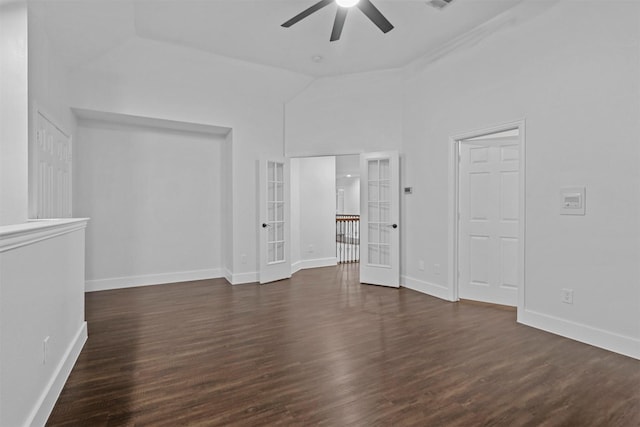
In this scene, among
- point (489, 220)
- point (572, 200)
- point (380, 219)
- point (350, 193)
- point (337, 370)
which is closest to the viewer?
point (337, 370)

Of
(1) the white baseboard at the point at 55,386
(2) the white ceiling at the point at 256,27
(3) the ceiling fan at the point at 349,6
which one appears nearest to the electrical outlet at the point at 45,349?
(1) the white baseboard at the point at 55,386

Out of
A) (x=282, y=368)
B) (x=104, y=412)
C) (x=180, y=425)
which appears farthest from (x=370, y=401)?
(x=104, y=412)

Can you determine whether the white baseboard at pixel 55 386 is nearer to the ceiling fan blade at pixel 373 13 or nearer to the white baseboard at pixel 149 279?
the white baseboard at pixel 149 279

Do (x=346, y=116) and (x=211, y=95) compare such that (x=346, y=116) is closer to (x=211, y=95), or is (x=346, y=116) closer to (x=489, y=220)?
(x=211, y=95)

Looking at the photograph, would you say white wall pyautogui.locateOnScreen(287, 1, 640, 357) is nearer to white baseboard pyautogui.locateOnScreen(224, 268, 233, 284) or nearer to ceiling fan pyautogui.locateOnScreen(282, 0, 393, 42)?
ceiling fan pyautogui.locateOnScreen(282, 0, 393, 42)

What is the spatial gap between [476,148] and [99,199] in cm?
540

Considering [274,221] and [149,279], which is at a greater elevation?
[274,221]

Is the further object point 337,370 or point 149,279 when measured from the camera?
point 149,279

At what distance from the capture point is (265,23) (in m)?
3.93

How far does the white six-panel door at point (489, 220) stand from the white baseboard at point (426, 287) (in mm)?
216

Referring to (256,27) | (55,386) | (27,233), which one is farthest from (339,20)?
(55,386)

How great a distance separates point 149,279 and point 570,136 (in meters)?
5.77

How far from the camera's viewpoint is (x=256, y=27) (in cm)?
401

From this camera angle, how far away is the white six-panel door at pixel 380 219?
5.20m
